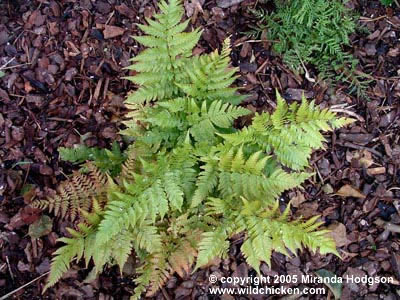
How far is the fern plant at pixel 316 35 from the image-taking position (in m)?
3.55

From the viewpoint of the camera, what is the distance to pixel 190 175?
2943mm

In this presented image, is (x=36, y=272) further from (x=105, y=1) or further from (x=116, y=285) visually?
(x=105, y=1)

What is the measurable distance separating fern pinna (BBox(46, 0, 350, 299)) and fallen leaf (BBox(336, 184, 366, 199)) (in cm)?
78

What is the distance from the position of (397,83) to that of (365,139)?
1.86ft

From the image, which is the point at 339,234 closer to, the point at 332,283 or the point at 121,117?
the point at 332,283

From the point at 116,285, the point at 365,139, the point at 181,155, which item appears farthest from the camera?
the point at 365,139

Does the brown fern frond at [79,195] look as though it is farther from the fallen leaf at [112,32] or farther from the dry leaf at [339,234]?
the dry leaf at [339,234]

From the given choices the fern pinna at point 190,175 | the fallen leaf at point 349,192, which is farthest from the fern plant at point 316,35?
the fern pinna at point 190,175

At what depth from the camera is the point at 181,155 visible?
2.91 metres

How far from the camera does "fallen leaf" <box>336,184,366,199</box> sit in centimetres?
358

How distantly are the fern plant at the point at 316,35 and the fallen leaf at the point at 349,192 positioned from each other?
0.78m

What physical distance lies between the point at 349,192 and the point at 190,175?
1377 mm

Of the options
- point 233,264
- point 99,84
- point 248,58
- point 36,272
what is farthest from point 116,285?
point 248,58

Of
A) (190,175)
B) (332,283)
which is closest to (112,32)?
(190,175)
